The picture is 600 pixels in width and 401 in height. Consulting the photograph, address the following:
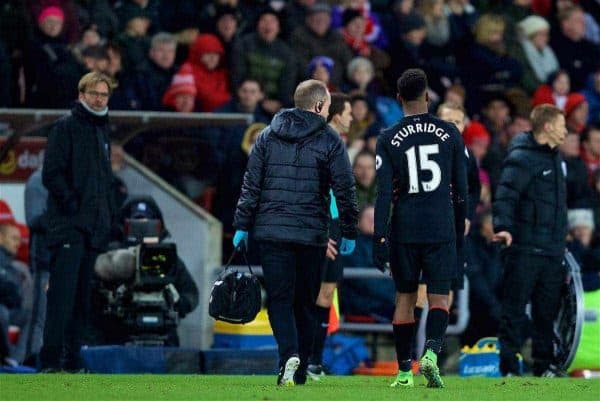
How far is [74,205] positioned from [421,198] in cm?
339

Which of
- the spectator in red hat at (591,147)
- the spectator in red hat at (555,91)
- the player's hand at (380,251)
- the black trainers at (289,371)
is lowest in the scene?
the black trainers at (289,371)

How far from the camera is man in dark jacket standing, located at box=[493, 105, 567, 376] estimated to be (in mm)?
15719

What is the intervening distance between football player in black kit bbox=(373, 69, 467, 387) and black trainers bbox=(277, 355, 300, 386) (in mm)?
863

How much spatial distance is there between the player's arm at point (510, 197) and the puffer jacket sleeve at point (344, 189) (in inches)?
140

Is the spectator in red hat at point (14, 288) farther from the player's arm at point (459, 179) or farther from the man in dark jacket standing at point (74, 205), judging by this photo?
the player's arm at point (459, 179)

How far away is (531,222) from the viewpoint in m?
15.7

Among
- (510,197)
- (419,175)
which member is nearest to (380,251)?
(419,175)

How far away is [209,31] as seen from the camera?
2055 cm

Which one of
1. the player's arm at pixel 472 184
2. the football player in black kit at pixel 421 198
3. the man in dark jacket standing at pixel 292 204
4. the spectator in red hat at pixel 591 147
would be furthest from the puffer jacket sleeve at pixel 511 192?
the spectator in red hat at pixel 591 147

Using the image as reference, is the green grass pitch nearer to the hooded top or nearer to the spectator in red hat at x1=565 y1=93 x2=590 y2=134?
the hooded top

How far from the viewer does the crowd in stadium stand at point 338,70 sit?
18.4m

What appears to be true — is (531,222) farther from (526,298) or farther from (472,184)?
(472,184)

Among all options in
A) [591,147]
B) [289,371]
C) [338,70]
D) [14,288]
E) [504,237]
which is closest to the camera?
[289,371]

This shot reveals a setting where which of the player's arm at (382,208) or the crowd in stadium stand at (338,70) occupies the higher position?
the crowd in stadium stand at (338,70)
